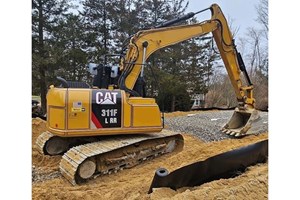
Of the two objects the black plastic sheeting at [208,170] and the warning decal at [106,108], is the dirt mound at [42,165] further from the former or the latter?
the black plastic sheeting at [208,170]

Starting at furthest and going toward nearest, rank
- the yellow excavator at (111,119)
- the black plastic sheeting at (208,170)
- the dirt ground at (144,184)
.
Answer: the yellow excavator at (111,119) → the black plastic sheeting at (208,170) → the dirt ground at (144,184)

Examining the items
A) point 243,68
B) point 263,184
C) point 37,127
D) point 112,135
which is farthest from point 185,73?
point 263,184

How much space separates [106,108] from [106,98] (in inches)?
5.3

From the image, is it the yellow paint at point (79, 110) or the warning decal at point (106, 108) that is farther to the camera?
the warning decal at point (106, 108)

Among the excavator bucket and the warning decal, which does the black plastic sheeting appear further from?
the excavator bucket

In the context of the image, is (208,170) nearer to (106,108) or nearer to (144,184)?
(144,184)

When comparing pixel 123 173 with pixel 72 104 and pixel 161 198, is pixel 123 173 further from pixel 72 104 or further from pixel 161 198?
pixel 161 198

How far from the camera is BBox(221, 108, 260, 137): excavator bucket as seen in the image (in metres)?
5.47

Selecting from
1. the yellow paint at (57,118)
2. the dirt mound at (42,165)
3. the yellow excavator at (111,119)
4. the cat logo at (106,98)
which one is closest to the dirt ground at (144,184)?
the dirt mound at (42,165)

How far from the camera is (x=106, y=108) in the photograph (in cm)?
392

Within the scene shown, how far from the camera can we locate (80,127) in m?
3.79

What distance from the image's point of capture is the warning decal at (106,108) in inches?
151

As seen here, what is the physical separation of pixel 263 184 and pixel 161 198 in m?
0.80

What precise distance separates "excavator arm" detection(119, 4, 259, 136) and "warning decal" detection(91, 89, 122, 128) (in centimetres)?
45
